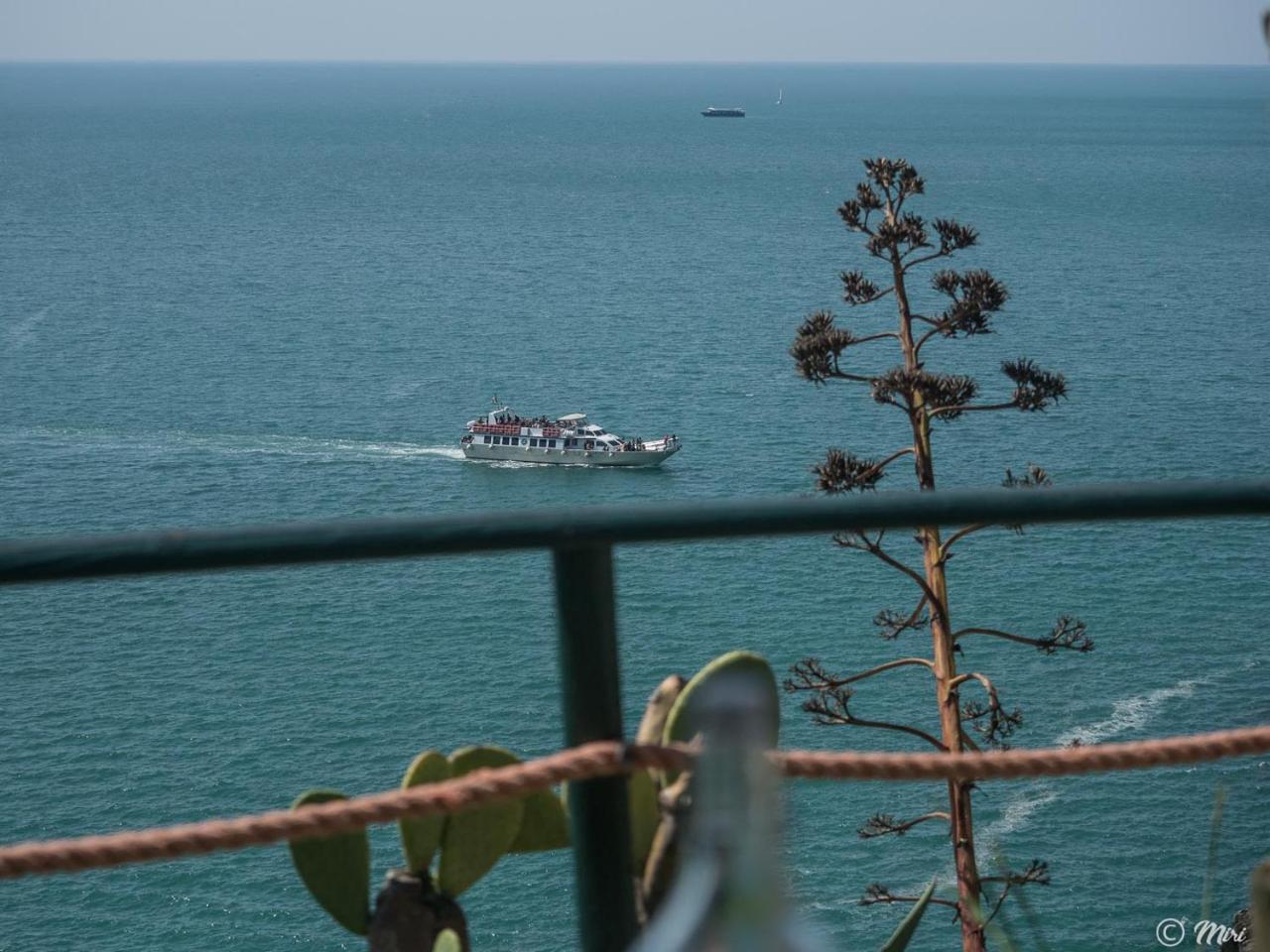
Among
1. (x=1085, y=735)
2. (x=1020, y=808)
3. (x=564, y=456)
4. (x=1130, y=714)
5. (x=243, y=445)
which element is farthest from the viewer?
(x=243, y=445)

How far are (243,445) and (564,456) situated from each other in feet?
39.7

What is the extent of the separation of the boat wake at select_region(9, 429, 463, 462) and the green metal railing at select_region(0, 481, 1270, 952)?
55.4m

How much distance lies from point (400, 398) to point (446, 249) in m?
37.1

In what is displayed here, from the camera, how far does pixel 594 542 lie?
4.58 ft

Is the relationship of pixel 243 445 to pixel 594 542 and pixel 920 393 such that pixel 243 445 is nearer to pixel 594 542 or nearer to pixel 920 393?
pixel 920 393

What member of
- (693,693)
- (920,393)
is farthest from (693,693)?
(920,393)

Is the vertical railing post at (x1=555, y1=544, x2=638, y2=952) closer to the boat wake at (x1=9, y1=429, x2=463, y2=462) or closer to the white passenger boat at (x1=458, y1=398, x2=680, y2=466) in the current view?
the white passenger boat at (x1=458, y1=398, x2=680, y2=466)

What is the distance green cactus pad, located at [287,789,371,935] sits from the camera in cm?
152

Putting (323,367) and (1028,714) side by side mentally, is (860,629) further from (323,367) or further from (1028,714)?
(323,367)

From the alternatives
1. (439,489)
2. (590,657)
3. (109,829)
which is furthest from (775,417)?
(590,657)

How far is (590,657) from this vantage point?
4.68ft

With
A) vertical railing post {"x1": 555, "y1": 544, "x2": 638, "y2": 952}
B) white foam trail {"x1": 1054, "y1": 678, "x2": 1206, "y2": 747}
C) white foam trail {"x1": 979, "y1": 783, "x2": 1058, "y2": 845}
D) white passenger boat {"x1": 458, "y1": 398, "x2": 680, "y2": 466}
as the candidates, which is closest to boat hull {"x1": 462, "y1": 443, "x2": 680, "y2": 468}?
white passenger boat {"x1": 458, "y1": 398, "x2": 680, "y2": 466}

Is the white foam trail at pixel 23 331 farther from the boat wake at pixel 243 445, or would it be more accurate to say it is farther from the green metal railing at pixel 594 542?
the green metal railing at pixel 594 542

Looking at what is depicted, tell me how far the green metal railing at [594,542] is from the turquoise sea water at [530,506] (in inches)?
15.6
